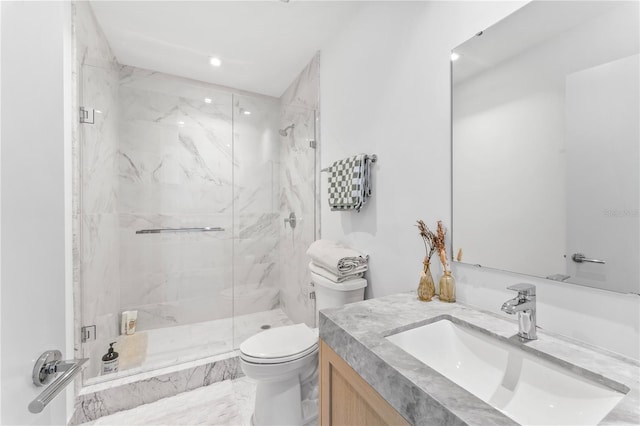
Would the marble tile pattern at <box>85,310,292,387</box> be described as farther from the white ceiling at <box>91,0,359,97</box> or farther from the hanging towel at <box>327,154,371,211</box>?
the white ceiling at <box>91,0,359,97</box>

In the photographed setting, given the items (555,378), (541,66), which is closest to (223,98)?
(541,66)

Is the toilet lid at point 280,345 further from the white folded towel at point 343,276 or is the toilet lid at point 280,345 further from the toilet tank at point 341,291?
the white folded towel at point 343,276

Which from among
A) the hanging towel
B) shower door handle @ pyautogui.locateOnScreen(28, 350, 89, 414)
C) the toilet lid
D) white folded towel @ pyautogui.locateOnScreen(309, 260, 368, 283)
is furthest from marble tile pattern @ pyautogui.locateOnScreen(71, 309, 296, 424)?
shower door handle @ pyautogui.locateOnScreen(28, 350, 89, 414)

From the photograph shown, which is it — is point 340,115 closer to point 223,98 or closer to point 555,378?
point 223,98

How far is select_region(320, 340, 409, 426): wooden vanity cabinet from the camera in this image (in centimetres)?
67

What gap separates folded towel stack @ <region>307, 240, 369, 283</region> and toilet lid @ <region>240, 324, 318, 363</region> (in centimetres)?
35

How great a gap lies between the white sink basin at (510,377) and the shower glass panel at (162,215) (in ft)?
A: 5.64

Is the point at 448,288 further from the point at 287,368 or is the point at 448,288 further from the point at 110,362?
the point at 110,362

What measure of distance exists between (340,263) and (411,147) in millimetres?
711

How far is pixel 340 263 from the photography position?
4.96 ft

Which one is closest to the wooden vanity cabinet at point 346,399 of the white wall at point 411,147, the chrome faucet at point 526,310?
the chrome faucet at point 526,310

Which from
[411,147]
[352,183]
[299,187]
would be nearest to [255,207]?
[299,187]

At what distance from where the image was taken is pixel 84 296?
161 centimetres

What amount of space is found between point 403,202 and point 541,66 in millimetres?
695
